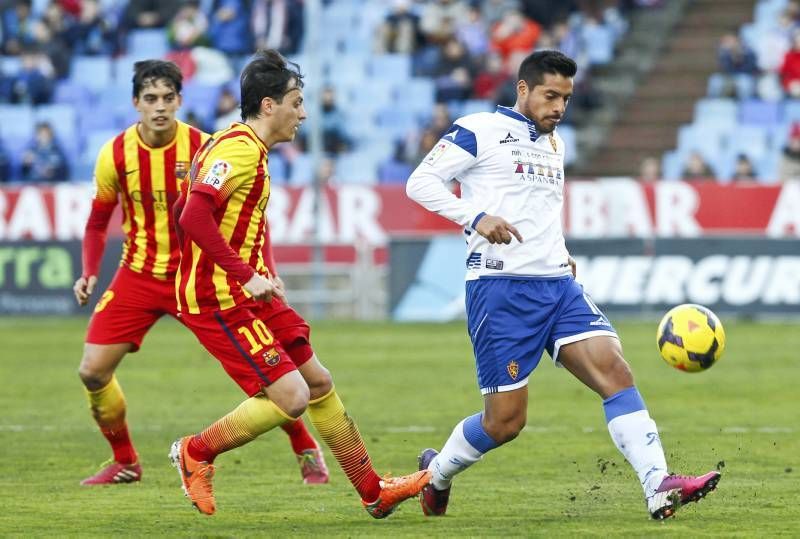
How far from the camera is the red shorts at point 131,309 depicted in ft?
32.0

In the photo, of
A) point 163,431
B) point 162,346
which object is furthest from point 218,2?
point 163,431

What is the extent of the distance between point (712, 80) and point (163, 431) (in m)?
17.7

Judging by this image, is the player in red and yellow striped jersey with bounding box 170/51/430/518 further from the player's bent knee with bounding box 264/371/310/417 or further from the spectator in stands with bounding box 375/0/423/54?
the spectator in stands with bounding box 375/0/423/54

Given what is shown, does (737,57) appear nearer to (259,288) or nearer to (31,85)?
(31,85)

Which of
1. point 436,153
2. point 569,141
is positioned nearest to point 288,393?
point 436,153

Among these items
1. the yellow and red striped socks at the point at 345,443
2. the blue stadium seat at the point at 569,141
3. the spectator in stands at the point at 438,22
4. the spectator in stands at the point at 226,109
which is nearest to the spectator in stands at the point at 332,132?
the spectator in stands at the point at 226,109

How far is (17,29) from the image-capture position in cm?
2955

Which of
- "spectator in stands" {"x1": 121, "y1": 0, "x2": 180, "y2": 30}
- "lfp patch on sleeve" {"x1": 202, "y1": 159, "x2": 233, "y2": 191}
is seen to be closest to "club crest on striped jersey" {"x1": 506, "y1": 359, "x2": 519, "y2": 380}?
"lfp patch on sleeve" {"x1": 202, "y1": 159, "x2": 233, "y2": 191}

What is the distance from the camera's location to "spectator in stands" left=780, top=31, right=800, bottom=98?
87.5 ft

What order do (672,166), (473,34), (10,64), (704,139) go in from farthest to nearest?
(10,64)
(473,34)
(704,139)
(672,166)

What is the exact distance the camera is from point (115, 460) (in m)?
10.0

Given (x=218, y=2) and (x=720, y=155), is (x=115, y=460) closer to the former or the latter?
(x=720, y=155)

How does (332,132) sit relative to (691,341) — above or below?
below

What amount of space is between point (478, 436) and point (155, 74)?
3.03 m
